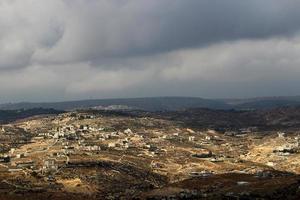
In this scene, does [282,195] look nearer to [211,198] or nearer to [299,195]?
[299,195]

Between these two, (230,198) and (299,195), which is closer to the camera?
(299,195)

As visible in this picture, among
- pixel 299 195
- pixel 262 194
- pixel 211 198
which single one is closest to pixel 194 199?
pixel 211 198

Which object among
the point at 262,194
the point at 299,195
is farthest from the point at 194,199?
the point at 299,195

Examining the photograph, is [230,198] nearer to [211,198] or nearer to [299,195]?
[211,198]

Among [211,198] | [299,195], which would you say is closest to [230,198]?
[211,198]

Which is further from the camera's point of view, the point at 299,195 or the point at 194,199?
the point at 194,199

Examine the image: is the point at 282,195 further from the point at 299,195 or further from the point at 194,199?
the point at 194,199
